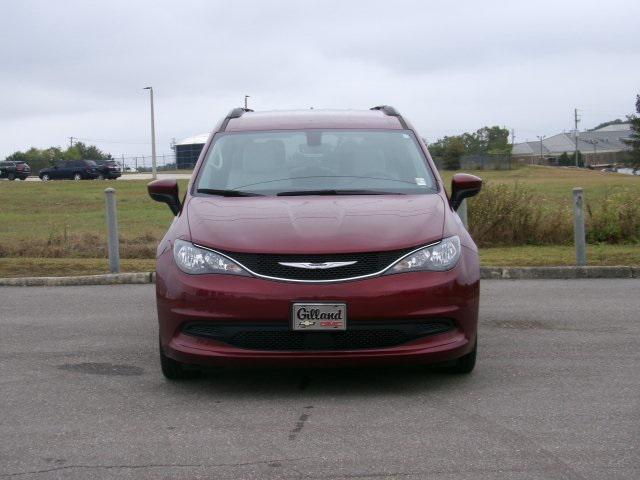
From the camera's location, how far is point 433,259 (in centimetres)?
610

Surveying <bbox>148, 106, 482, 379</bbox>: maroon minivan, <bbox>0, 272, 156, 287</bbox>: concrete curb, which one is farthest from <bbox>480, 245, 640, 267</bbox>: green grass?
<bbox>148, 106, 482, 379</bbox>: maroon minivan

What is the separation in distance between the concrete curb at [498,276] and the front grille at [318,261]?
6.58 metres

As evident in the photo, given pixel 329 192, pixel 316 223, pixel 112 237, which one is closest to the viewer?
pixel 316 223

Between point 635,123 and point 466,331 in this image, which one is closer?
point 466,331

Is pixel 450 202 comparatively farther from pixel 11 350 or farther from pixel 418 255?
pixel 11 350

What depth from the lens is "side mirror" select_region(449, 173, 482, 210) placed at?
7.25 metres

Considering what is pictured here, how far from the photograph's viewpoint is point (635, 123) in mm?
97125

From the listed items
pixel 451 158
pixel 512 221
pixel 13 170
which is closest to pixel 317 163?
pixel 512 221

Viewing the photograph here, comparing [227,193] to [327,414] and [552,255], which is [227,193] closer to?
[327,414]

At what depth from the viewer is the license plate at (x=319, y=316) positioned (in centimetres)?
585

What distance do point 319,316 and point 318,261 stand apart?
314 mm

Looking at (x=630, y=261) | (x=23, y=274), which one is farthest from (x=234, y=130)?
(x=630, y=261)

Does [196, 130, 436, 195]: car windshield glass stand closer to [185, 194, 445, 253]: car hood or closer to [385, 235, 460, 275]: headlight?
[185, 194, 445, 253]: car hood

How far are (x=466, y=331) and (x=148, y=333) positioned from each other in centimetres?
324
